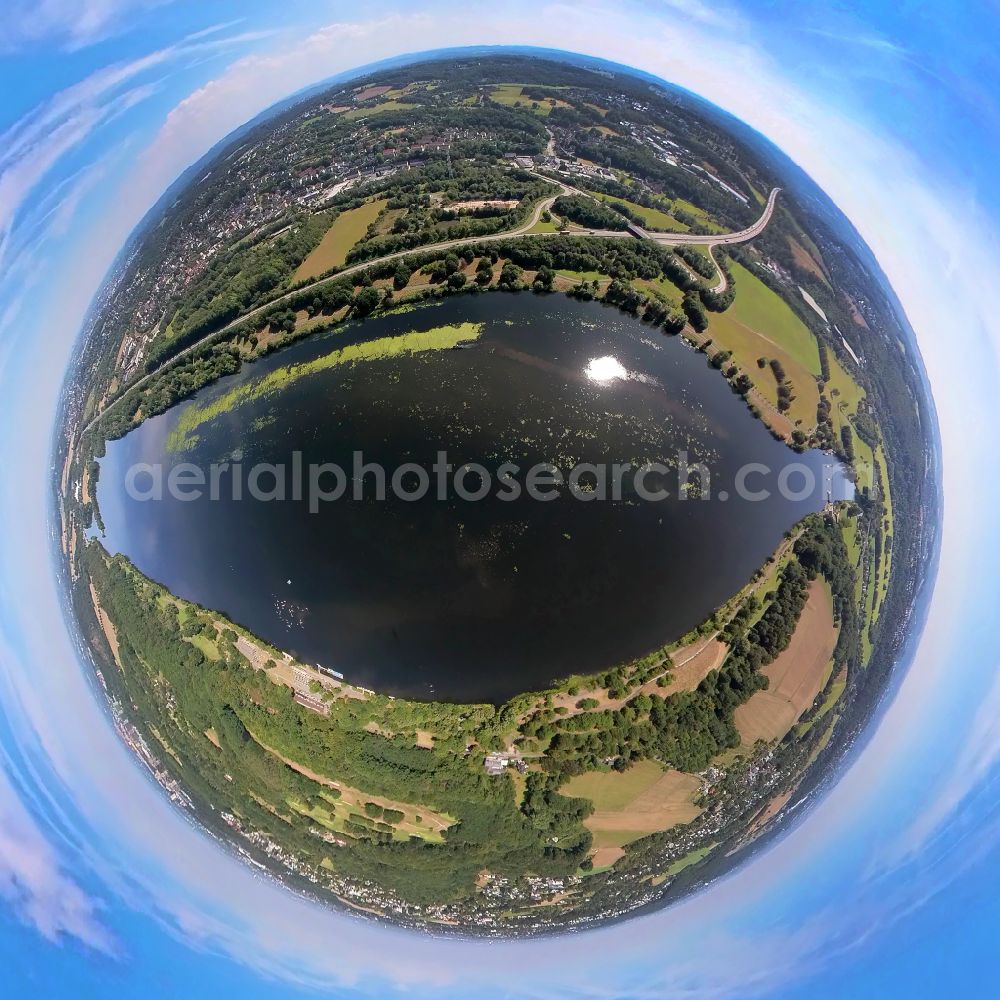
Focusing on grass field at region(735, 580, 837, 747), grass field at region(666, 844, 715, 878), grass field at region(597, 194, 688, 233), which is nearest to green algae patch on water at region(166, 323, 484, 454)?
grass field at region(597, 194, 688, 233)

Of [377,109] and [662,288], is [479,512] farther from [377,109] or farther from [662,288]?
[377,109]

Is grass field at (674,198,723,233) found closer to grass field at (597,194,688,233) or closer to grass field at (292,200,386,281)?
grass field at (597,194,688,233)

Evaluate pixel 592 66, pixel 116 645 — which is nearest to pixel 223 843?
pixel 116 645

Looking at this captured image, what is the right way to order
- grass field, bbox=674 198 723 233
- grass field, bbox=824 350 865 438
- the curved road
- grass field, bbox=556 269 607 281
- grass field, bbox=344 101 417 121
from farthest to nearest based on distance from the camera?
grass field, bbox=344 101 417 121, grass field, bbox=674 198 723 233, the curved road, grass field, bbox=556 269 607 281, grass field, bbox=824 350 865 438

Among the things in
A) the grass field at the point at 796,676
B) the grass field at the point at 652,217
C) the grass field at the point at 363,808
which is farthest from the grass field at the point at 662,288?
the grass field at the point at 363,808

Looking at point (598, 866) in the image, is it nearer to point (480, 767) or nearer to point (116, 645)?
point (480, 767)

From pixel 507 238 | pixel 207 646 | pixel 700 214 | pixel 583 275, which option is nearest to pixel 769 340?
pixel 700 214
